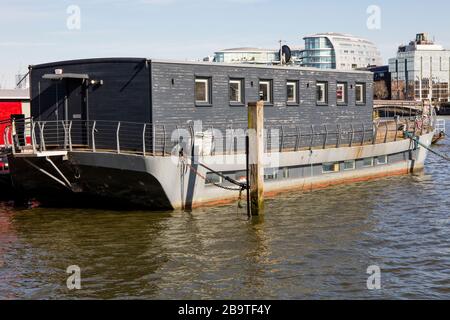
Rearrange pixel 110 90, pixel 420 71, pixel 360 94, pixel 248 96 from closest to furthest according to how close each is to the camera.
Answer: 1. pixel 110 90
2. pixel 248 96
3. pixel 360 94
4. pixel 420 71

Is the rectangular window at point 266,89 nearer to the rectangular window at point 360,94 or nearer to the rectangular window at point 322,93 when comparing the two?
the rectangular window at point 322,93

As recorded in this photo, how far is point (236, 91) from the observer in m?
24.3

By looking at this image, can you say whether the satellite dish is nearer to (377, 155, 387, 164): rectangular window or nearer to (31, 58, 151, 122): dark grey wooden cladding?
(377, 155, 387, 164): rectangular window

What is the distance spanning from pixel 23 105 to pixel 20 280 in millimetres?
20186

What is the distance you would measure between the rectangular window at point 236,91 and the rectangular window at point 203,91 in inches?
44.4

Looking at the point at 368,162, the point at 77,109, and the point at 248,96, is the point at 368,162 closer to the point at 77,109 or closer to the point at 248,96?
the point at 248,96

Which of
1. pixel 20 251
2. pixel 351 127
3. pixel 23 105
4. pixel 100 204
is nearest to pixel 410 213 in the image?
pixel 351 127

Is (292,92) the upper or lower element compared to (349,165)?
upper

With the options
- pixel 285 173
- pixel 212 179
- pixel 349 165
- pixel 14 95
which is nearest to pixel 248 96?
pixel 285 173

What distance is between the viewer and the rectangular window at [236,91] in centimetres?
2406

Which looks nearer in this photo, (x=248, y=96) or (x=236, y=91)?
(x=236, y=91)

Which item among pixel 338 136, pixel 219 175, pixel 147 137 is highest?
pixel 147 137

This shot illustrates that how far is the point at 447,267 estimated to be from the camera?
1492cm

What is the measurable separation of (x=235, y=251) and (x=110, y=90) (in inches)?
328
